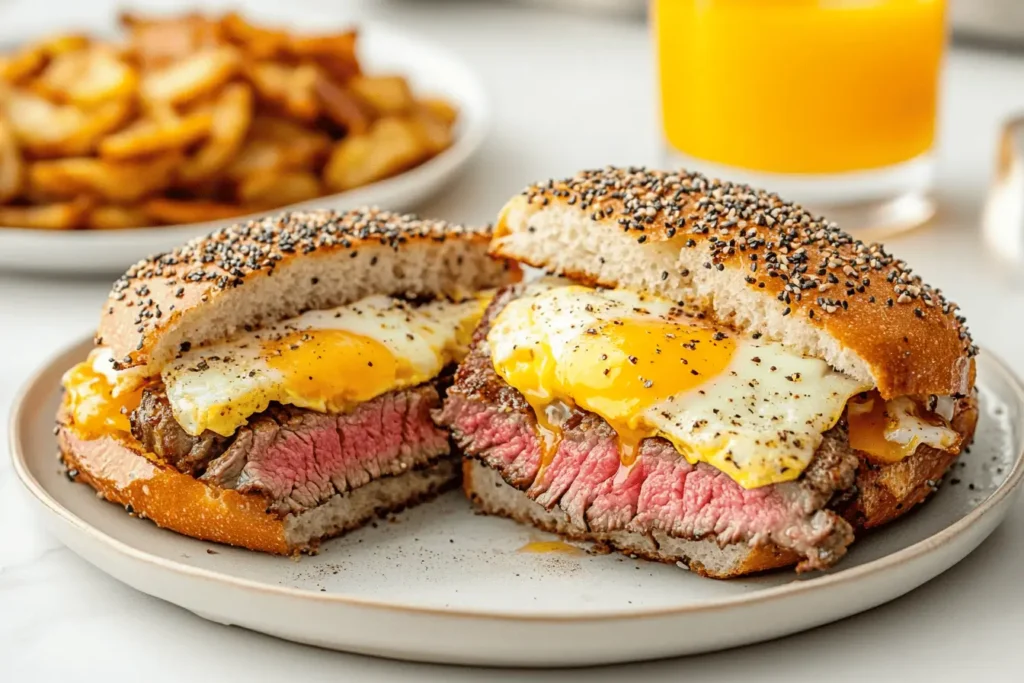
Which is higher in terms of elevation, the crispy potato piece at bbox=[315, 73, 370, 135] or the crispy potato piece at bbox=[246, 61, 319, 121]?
the crispy potato piece at bbox=[246, 61, 319, 121]

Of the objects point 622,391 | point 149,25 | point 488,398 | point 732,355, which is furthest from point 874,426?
point 149,25

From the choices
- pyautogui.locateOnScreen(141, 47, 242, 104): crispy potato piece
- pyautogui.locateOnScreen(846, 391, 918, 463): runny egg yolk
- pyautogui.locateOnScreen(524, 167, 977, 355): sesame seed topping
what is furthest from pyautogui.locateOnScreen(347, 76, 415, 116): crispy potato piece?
pyautogui.locateOnScreen(846, 391, 918, 463): runny egg yolk

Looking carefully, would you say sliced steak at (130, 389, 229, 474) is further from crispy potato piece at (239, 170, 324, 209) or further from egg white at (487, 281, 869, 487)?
crispy potato piece at (239, 170, 324, 209)

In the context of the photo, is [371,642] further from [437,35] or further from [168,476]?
[437,35]

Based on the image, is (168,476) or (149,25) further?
(149,25)

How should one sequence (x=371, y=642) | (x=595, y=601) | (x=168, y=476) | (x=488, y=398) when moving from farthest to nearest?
(x=488, y=398) → (x=168, y=476) → (x=595, y=601) → (x=371, y=642)

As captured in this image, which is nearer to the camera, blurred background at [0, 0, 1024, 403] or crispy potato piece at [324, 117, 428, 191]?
blurred background at [0, 0, 1024, 403]
